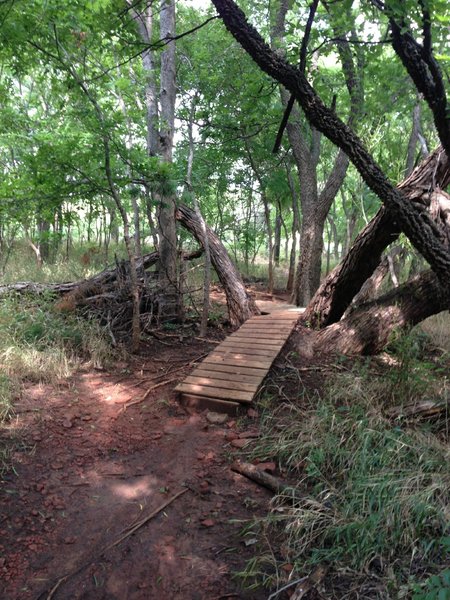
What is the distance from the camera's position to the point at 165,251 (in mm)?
6953

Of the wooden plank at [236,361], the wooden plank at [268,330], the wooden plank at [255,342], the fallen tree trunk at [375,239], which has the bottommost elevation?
the wooden plank at [236,361]

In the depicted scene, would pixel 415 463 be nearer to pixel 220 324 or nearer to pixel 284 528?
pixel 284 528

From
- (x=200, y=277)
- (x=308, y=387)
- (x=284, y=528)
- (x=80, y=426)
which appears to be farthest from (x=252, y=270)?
(x=284, y=528)

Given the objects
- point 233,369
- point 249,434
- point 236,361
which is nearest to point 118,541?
point 249,434

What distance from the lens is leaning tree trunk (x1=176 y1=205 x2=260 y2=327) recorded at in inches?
281

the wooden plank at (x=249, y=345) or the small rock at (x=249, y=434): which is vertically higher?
the wooden plank at (x=249, y=345)

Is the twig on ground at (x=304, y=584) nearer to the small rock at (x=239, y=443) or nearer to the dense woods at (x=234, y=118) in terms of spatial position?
the small rock at (x=239, y=443)

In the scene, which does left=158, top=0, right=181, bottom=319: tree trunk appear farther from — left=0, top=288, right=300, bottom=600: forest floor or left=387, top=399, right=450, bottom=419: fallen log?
left=387, top=399, right=450, bottom=419: fallen log

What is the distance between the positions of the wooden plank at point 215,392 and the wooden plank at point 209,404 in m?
0.04

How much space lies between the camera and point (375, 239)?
15.9 feet

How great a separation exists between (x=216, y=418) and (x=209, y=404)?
0.66 feet

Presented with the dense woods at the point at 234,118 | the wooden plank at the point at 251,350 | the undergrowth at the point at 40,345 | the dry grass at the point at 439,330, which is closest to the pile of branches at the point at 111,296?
the dense woods at the point at 234,118

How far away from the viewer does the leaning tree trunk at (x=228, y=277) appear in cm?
714

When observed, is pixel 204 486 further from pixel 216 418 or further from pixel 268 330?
pixel 268 330
